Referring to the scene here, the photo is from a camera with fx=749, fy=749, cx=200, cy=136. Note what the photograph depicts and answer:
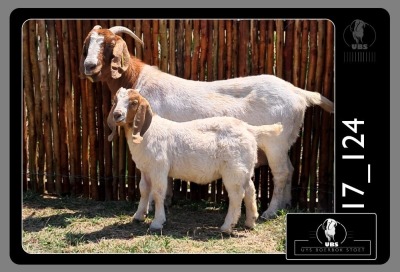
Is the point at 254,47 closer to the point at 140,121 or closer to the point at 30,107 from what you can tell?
the point at 140,121

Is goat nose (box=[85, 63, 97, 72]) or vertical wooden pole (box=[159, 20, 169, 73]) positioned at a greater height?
vertical wooden pole (box=[159, 20, 169, 73])

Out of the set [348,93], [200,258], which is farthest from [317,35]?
[200,258]

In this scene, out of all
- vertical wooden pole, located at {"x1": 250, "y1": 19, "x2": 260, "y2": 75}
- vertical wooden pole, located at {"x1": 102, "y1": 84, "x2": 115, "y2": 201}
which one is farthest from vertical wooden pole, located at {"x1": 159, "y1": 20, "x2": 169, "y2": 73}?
vertical wooden pole, located at {"x1": 250, "y1": 19, "x2": 260, "y2": 75}

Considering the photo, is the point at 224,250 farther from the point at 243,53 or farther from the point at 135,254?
the point at 243,53

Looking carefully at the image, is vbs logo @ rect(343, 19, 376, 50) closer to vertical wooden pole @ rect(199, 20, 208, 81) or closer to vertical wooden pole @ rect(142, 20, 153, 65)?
vertical wooden pole @ rect(199, 20, 208, 81)

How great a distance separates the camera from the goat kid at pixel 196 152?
8.05 m

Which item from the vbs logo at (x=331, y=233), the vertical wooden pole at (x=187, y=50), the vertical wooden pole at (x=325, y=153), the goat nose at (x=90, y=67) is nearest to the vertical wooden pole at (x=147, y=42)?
the vertical wooden pole at (x=187, y=50)

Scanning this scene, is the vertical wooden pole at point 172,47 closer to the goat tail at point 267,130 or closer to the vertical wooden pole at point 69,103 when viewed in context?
the vertical wooden pole at point 69,103

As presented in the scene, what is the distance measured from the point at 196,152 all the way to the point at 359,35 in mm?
2193

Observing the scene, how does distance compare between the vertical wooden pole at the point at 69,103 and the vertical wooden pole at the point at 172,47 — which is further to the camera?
the vertical wooden pole at the point at 69,103

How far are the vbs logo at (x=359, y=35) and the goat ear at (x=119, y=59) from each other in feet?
9.38

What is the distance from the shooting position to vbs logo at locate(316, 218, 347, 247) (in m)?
6.97

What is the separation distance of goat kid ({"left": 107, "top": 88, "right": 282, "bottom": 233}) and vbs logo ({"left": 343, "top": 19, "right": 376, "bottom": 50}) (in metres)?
1.66

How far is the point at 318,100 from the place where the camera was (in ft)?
28.4
